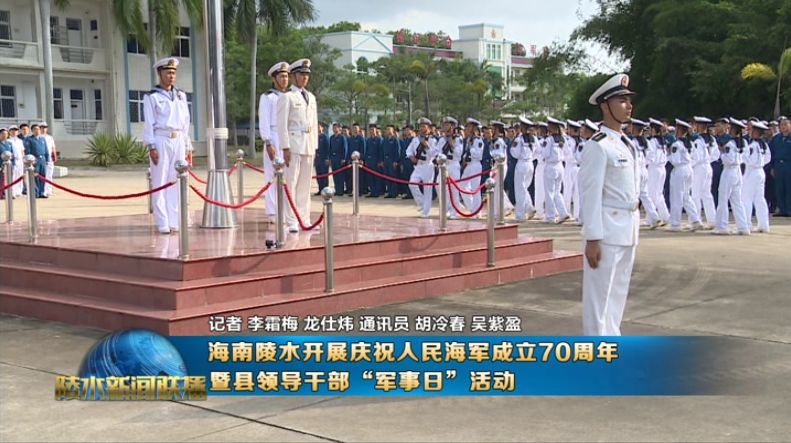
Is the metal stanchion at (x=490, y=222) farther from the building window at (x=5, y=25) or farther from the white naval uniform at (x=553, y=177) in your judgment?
the building window at (x=5, y=25)

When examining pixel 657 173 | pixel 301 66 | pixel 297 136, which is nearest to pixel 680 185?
pixel 657 173

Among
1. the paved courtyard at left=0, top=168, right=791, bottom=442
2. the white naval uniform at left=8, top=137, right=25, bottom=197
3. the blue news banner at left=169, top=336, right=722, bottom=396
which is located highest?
the white naval uniform at left=8, top=137, right=25, bottom=197

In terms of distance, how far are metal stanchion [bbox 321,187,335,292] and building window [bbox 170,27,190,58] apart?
39.2 m

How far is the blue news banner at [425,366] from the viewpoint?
584 centimetres

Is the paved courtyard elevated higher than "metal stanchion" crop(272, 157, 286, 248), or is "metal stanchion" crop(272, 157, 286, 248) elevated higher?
"metal stanchion" crop(272, 157, 286, 248)

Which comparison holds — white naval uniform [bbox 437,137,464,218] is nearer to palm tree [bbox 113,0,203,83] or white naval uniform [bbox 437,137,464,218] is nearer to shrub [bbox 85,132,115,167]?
shrub [bbox 85,132,115,167]

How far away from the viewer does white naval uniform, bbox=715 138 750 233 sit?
52.0ft

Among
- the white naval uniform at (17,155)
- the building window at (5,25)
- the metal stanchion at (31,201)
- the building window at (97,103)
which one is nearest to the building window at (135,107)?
the building window at (97,103)

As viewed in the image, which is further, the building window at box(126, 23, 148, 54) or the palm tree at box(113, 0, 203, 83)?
the building window at box(126, 23, 148, 54)

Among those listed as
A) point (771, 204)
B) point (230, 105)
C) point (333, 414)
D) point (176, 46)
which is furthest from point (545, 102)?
point (333, 414)

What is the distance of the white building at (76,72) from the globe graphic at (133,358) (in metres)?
37.2

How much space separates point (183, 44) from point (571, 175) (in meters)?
32.2

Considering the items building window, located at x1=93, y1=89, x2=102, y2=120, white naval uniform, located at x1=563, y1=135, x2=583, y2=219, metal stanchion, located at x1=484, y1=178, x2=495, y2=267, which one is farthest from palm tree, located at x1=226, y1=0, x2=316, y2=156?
metal stanchion, located at x1=484, y1=178, x2=495, y2=267

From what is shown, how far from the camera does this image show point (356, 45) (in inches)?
3120
